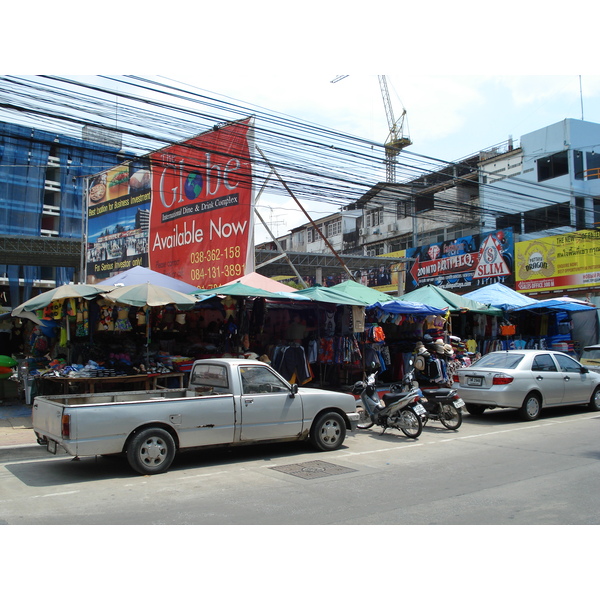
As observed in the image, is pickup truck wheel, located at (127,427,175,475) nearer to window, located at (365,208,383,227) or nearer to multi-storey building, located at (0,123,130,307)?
multi-storey building, located at (0,123,130,307)

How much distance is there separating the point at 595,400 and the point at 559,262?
54.0ft

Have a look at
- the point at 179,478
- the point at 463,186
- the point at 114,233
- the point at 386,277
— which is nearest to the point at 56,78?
the point at 179,478

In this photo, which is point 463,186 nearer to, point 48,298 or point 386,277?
point 386,277

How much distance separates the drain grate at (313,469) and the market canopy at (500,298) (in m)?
13.1

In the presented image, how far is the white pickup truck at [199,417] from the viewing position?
7.38m

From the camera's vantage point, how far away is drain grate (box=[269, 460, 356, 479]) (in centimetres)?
777

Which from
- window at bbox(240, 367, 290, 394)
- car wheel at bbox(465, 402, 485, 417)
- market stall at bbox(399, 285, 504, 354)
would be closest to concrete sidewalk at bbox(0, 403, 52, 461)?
window at bbox(240, 367, 290, 394)

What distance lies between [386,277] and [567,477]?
31403 mm

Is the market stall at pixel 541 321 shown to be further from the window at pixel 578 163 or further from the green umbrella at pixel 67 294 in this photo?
the green umbrella at pixel 67 294

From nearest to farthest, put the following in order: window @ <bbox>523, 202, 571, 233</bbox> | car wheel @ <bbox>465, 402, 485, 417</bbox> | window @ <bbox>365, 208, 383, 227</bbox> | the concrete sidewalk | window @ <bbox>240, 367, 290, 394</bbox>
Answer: window @ <bbox>240, 367, 290, 394</bbox>, the concrete sidewalk, car wheel @ <bbox>465, 402, 485, 417</bbox>, window @ <bbox>523, 202, 571, 233</bbox>, window @ <bbox>365, 208, 383, 227</bbox>

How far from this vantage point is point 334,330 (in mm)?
15688

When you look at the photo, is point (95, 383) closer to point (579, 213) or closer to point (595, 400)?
point (595, 400)

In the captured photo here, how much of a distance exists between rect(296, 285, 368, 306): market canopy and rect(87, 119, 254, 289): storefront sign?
131 inches

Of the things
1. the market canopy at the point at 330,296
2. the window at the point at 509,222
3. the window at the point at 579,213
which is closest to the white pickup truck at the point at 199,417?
the market canopy at the point at 330,296
